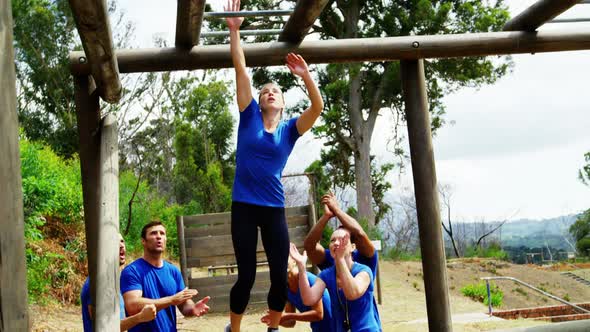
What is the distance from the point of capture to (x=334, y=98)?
71.6ft

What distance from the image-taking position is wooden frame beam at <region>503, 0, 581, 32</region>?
444 cm

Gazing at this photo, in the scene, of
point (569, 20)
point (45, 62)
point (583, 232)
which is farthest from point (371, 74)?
point (583, 232)

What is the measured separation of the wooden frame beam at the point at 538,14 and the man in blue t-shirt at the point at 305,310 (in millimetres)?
2197

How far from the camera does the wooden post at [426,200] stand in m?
4.59

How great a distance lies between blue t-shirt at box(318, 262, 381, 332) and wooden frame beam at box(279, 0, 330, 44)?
146 cm

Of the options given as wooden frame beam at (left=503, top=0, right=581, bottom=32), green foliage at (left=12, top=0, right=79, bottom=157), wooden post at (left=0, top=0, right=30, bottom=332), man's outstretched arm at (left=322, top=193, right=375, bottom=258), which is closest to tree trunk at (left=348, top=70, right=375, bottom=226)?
green foliage at (left=12, top=0, right=79, bottom=157)

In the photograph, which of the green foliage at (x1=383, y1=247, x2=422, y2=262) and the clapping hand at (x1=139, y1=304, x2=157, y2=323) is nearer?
the clapping hand at (x1=139, y1=304, x2=157, y2=323)

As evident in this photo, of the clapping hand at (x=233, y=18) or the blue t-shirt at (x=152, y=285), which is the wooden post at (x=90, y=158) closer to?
the blue t-shirt at (x=152, y=285)

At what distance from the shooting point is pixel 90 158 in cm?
420

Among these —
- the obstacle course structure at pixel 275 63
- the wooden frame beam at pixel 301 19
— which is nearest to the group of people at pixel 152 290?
the obstacle course structure at pixel 275 63

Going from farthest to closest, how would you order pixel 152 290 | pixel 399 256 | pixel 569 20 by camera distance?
1. pixel 399 256
2. pixel 569 20
3. pixel 152 290

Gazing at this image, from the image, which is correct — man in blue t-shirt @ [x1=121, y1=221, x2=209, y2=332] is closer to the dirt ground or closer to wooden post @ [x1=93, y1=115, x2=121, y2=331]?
wooden post @ [x1=93, y1=115, x2=121, y2=331]

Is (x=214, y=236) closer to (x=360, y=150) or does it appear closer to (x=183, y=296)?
(x=183, y=296)

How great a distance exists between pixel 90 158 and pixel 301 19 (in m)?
1.49
